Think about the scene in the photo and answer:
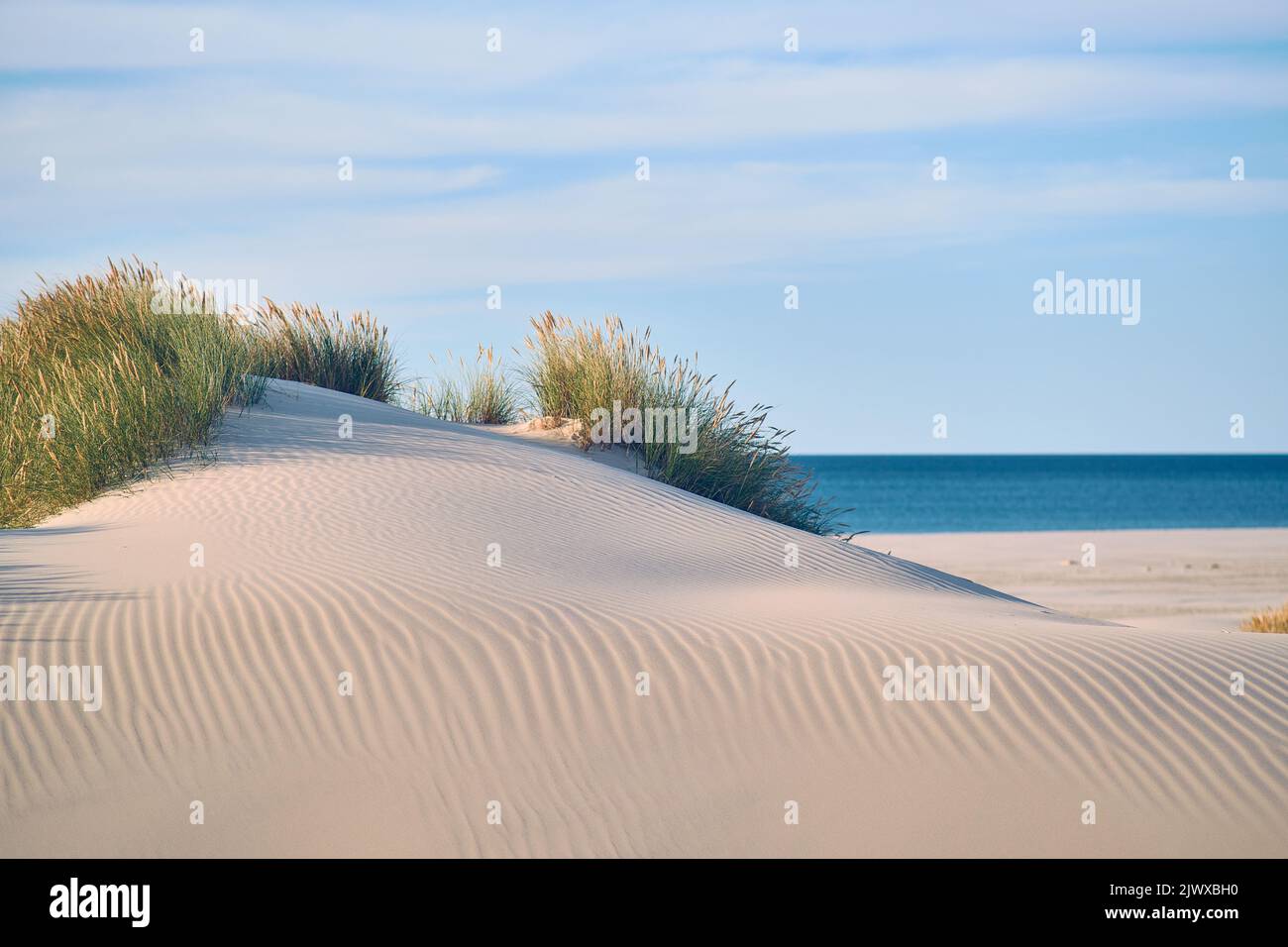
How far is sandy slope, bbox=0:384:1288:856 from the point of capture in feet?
15.7

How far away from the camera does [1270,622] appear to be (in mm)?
11953

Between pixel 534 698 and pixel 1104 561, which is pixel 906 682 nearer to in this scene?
pixel 534 698

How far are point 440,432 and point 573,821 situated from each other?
8060 millimetres

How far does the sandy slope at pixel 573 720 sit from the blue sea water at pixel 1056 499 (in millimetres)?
22167

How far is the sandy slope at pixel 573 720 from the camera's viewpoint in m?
4.78

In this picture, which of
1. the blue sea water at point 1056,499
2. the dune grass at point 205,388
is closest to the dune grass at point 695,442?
the dune grass at point 205,388

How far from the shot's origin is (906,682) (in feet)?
19.3

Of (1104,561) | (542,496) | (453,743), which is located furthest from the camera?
(1104,561)

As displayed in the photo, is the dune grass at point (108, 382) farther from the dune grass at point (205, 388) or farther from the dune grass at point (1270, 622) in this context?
the dune grass at point (1270, 622)
